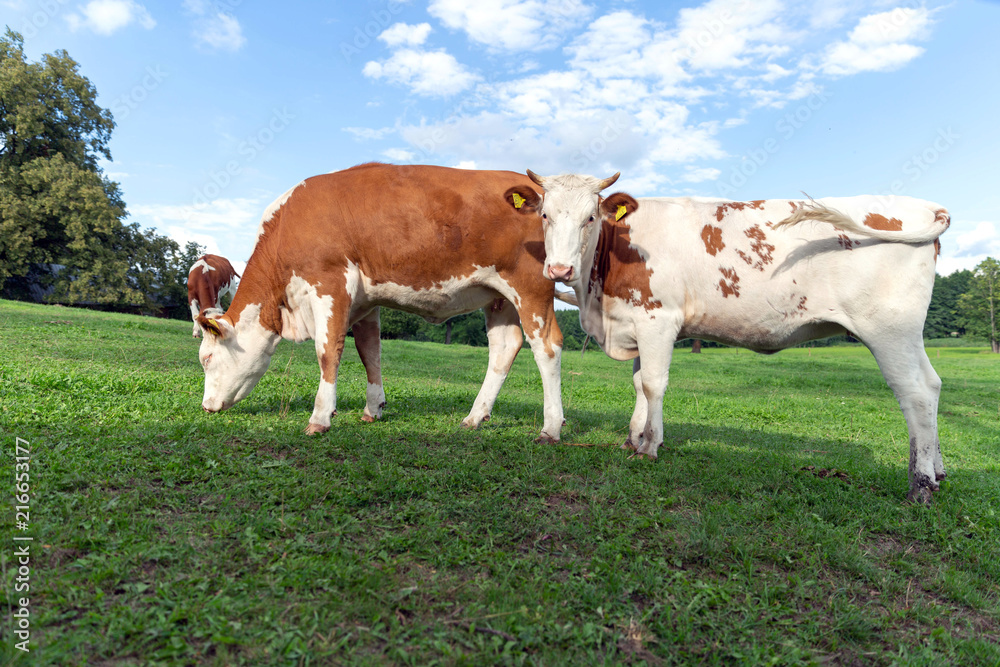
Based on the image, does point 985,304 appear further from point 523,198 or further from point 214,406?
point 214,406

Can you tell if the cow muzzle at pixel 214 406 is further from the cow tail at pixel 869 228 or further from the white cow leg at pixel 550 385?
the cow tail at pixel 869 228

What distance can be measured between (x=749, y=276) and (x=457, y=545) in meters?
4.39

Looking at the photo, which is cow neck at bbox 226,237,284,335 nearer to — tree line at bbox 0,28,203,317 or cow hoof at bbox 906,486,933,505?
cow hoof at bbox 906,486,933,505

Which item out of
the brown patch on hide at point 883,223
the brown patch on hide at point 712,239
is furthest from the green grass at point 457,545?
the brown patch on hide at point 883,223

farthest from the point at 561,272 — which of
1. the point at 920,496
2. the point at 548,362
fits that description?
the point at 920,496

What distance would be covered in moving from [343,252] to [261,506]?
3.52 metres

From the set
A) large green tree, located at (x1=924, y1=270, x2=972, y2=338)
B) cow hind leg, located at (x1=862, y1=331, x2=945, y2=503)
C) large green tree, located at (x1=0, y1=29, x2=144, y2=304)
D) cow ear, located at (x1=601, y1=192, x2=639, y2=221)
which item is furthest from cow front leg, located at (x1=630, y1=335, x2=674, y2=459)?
large green tree, located at (x1=924, y1=270, x2=972, y2=338)

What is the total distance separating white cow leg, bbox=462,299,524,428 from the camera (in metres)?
7.64

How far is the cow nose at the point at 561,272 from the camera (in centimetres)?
598

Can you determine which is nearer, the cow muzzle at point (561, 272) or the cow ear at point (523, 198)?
the cow muzzle at point (561, 272)

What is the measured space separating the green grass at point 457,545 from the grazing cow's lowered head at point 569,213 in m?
2.11

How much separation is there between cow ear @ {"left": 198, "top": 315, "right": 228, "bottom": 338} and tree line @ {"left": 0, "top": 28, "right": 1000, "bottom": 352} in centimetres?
3268

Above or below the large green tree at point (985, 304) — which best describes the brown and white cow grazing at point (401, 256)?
below

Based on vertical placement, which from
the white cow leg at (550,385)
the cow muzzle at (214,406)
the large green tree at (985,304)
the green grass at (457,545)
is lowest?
the green grass at (457,545)
